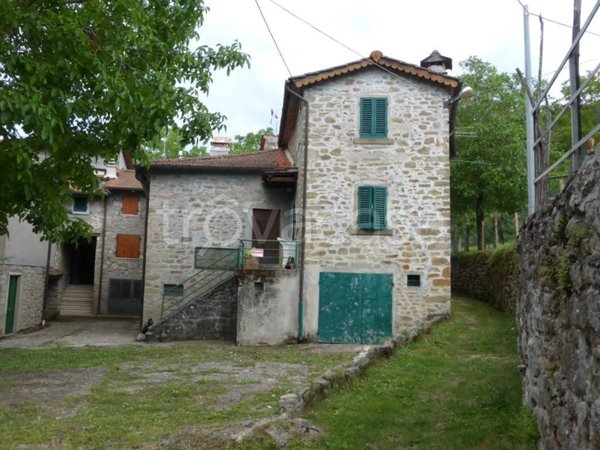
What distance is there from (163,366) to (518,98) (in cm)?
2014

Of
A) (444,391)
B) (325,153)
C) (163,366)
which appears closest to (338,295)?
(325,153)

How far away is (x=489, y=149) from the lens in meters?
21.7

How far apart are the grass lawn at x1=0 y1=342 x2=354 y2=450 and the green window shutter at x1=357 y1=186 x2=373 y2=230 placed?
3478 millimetres

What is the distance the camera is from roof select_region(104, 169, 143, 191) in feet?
75.0

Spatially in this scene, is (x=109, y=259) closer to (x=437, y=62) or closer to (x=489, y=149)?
(x=437, y=62)

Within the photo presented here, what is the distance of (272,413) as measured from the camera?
6.52 metres

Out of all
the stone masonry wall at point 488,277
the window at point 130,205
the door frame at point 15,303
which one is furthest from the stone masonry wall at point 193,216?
the window at point 130,205

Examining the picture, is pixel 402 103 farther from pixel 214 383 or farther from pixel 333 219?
pixel 214 383

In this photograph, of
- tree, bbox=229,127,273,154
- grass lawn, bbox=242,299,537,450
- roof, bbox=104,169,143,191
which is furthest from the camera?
tree, bbox=229,127,273,154

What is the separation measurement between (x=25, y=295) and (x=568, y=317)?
1818 centimetres

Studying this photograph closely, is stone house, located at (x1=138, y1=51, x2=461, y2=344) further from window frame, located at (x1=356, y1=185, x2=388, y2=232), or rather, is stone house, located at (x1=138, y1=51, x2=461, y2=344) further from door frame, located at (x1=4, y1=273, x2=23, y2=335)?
door frame, located at (x1=4, y1=273, x2=23, y2=335)

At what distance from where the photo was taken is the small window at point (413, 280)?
13.7 metres

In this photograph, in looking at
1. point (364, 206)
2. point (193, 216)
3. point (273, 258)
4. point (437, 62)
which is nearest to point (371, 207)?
point (364, 206)

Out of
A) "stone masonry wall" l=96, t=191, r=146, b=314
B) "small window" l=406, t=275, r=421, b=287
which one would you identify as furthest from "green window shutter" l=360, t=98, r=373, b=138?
"stone masonry wall" l=96, t=191, r=146, b=314
